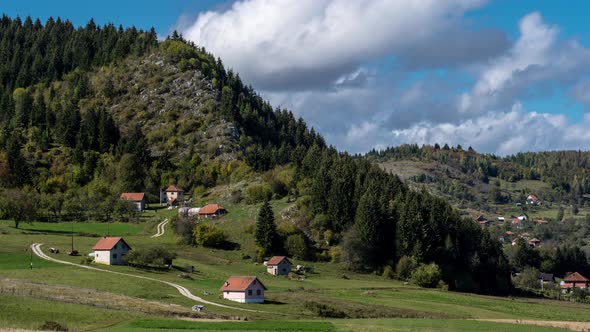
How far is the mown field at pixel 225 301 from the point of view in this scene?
67.9m

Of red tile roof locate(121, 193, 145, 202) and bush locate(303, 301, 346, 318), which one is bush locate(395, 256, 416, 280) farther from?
red tile roof locate(121, 193, 145, 202)

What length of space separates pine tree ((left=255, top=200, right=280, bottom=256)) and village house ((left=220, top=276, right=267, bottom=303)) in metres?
42.8

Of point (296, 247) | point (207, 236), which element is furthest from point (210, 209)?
point (296, 247)

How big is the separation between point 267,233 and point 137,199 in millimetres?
60257

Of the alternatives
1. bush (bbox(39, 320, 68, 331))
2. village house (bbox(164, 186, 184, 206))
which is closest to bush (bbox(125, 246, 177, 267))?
bush (bbox(39, 320, 68, 331))

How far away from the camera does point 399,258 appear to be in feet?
460

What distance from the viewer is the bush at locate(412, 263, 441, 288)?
126750 mm

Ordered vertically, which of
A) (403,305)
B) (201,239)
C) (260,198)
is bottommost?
(403,305)

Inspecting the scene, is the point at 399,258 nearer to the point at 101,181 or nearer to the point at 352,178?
the point at 352,178

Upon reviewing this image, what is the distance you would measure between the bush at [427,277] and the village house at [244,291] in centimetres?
4210

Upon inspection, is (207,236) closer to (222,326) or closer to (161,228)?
(161,228)

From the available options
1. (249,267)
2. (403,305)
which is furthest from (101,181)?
(403,305)

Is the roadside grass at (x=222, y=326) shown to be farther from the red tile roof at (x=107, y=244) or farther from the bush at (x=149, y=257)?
the red tile roof at (x=107, y=244)

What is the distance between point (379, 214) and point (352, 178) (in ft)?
→ 50.5
